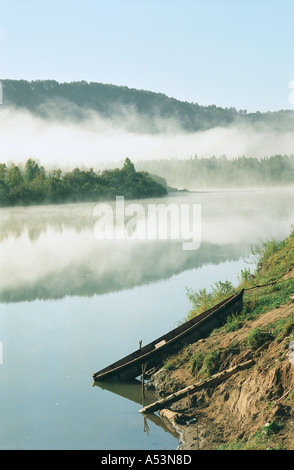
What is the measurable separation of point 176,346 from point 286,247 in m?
6.70

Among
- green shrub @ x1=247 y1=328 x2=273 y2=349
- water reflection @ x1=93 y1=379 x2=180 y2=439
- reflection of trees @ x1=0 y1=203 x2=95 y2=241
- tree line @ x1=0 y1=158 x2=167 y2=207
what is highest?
green shrub @ x1=247 y1=328 x2=273 y2=349

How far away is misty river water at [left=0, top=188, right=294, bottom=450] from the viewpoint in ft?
35.0

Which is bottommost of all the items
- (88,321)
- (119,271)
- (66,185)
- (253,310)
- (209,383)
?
(66,185)

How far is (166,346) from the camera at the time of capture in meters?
12.4

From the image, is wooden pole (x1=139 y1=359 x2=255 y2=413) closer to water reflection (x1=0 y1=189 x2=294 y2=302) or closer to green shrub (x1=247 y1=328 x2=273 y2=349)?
green shrub (x1=247 y1=328 x2=273 y2=349)

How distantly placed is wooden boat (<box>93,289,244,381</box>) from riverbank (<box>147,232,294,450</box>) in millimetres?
196

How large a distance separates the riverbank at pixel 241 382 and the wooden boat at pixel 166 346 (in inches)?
7.7

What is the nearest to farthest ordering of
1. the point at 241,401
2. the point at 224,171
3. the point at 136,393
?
the point at 241,401 < the point at 136,393 < the point at 224,171

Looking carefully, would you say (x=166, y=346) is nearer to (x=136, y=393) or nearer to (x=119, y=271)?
(x=136, y=393)

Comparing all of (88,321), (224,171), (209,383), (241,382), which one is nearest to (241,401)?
(241,382)

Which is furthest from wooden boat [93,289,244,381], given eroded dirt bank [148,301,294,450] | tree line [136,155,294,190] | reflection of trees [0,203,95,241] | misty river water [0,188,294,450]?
tree line [136,155,294,190]

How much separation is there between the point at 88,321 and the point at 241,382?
827 cm

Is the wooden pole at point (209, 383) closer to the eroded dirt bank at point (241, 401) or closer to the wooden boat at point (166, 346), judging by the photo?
the eroded dirt bank at point (241, 401)
